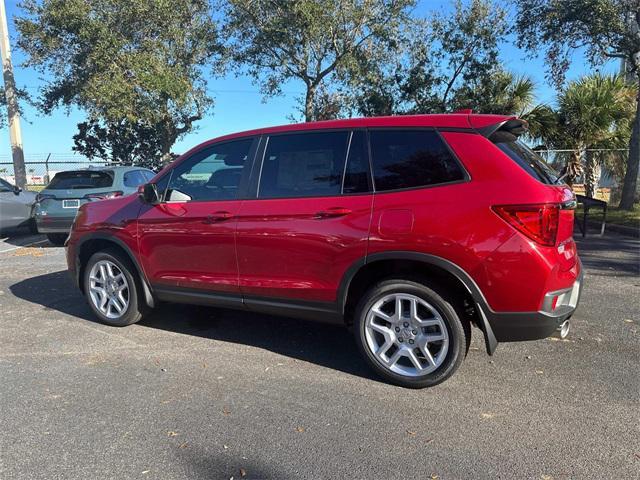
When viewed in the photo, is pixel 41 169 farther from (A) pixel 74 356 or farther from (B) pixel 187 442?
(B) pixel 187 442

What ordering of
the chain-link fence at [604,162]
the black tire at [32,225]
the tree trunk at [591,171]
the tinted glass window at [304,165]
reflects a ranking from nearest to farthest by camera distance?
1. the tinted glass window at [304,165]
2. the black tire at [32,225]
3. the chain-link fence at [604,162]
4. the tree trunk at [591,171]

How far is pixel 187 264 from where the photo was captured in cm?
430

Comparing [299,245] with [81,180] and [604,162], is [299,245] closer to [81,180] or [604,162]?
[81,180]

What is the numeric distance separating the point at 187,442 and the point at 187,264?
1.78 metres

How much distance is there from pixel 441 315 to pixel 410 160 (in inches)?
43.2

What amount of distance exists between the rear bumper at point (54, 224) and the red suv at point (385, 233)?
5644 millimetres

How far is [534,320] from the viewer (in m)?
3.14

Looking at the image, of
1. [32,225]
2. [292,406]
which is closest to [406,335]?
[292,406]

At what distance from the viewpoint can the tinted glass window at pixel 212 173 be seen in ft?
13.5

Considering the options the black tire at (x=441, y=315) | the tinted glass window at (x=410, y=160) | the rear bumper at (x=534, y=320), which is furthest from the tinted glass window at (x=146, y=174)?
the rear bumper at (x=534, y=320)

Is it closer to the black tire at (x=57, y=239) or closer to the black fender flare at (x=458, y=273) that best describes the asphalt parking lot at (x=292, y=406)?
the black fender flare at (x=458, y=273)

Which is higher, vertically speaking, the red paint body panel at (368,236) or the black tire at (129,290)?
the red paint body panel at (368,236)

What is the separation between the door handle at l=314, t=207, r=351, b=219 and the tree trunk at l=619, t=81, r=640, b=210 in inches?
445

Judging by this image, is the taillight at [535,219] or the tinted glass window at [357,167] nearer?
the taillight at [535,219]
